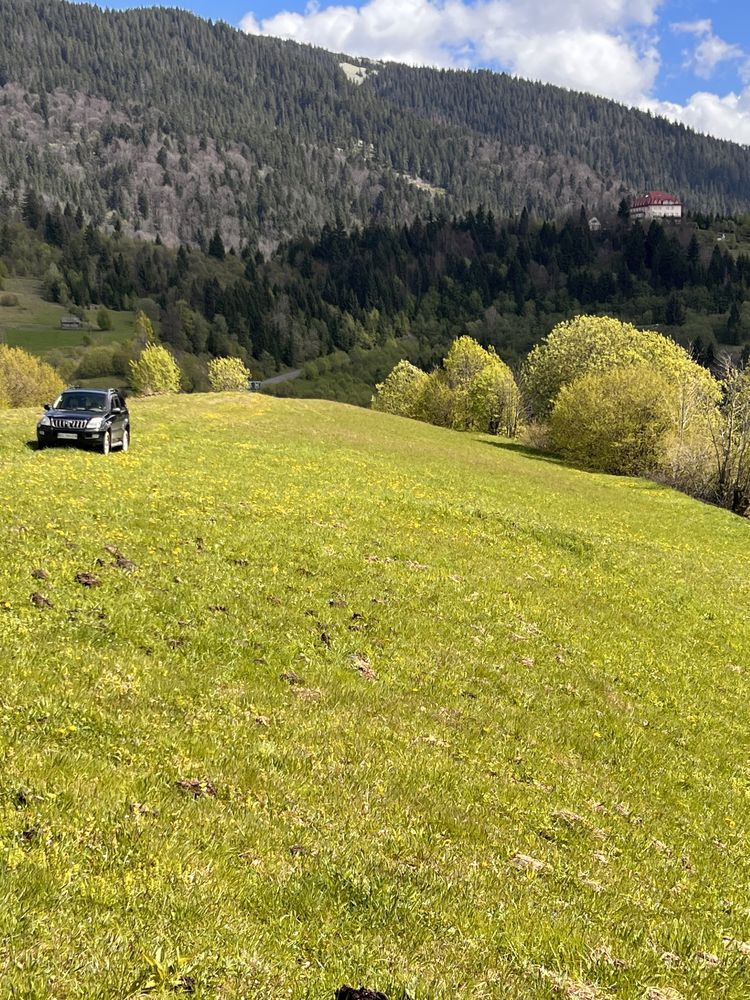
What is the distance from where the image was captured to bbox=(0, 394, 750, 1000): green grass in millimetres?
6289

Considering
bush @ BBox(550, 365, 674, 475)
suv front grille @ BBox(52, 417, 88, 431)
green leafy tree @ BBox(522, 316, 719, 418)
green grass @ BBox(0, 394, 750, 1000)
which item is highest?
green leafy tree @ BBox(522, 316, 719, 418)

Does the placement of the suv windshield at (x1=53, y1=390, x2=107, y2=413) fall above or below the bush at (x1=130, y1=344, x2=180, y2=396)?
below

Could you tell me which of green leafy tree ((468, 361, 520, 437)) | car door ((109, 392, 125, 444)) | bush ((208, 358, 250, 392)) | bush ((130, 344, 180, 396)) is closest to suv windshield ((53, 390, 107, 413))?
car door ((109, 392, 125, 444))

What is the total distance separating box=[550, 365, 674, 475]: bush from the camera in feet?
231

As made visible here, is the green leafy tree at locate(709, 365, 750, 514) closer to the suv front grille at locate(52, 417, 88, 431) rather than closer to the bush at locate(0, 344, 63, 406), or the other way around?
the suv front grille at locate(52, 417, 88, 431)

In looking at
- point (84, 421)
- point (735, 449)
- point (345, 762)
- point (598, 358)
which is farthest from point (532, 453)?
point (345, 762)

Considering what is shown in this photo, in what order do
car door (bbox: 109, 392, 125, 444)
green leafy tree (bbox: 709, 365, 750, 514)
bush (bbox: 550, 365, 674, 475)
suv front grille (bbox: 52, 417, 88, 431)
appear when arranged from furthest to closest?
bush (bbox: 550, 365, 674, 475) < green leafy tree (bbox: 709, 365, 750, 514) < car door (bbox: 109, 392, 125, 444) < suv front grille (bbox: 52, 417, 88, 431)

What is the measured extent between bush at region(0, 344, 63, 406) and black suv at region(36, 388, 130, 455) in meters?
89.6

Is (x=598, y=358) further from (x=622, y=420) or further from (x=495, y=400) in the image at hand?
(x=622, y=420)

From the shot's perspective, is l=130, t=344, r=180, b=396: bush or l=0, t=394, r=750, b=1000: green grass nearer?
l=0, t=394, r=750, b=1000: green grass

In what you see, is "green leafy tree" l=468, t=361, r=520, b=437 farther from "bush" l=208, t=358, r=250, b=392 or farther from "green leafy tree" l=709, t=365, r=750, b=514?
"bush" l=208, t=358, r=250, b=392

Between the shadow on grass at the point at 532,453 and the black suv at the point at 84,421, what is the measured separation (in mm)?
48112

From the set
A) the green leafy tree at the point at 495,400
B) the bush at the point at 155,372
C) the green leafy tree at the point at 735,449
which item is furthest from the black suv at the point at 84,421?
the bush at the point at 155,372

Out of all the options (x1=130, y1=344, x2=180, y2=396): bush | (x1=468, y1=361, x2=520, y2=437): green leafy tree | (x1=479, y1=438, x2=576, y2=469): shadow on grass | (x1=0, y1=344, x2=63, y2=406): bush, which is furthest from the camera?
(x1=130, y1=344, x2=180, y2=396): bush
